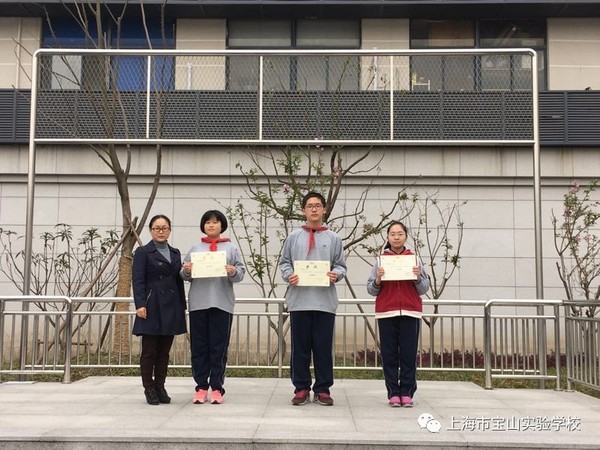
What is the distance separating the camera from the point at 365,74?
9250mm

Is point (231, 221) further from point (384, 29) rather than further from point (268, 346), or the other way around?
point (384, 29)

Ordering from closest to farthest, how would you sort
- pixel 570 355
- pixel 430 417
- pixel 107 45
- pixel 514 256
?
pixel 430 417, pixel 570 355, pixel 514 256, pixel 107 45

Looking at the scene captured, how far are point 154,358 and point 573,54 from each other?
11.6m

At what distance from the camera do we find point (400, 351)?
606 cm

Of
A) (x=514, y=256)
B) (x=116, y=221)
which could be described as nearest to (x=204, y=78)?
(x=116, y=221)

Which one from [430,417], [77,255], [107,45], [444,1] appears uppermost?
[444,1]

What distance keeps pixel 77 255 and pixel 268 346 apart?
5658 millimetres

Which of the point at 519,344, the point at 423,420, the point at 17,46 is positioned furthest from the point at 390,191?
the point at 17,46

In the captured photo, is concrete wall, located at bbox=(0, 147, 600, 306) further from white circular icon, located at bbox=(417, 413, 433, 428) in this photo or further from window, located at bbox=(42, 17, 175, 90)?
white circular icon, located at bbox=(417, 413, 433, 428)

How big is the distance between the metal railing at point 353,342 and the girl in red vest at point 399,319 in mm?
1801

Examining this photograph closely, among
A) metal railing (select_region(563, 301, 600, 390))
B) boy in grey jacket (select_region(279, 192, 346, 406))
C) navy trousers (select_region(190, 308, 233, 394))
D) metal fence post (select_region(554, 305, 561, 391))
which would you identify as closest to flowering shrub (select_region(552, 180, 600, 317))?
metal railing (select_region(563, 301, 600, 390))

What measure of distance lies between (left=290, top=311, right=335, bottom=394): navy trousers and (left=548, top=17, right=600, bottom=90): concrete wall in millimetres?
9869

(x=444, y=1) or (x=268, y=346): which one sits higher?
(x=444, y=1)

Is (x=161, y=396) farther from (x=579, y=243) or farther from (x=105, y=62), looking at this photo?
(x=579, y=243)
